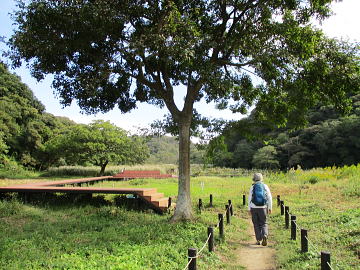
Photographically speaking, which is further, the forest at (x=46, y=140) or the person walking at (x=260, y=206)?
the forest at (x=46, y=140)

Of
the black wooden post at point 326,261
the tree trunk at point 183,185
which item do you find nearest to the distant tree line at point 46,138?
the tree trunk at point 183,185

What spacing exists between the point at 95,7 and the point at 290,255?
303 inches

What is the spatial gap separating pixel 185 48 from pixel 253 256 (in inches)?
213

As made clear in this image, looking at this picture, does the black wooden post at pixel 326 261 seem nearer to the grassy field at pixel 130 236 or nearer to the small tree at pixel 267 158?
the grassy field at pixel 130 236

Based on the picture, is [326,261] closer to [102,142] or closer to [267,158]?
[102,142]

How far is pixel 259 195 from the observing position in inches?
299

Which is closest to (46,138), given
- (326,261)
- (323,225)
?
(323,225)

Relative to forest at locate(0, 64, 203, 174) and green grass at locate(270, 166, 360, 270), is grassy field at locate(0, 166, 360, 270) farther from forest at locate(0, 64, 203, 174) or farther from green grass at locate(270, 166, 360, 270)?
forest at locate(0, 64, 203, 174)

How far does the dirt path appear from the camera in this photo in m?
6.30

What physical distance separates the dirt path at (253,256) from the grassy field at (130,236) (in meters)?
0.20

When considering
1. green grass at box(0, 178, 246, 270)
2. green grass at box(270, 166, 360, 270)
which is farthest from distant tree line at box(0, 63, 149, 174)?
green grass at box(0, 178, 246, 270)

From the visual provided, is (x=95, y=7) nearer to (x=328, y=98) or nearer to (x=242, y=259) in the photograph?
(x=242, y=259)

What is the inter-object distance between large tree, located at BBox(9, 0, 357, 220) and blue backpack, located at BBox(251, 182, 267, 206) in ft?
9.65

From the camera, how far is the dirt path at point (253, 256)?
20.7 ft
